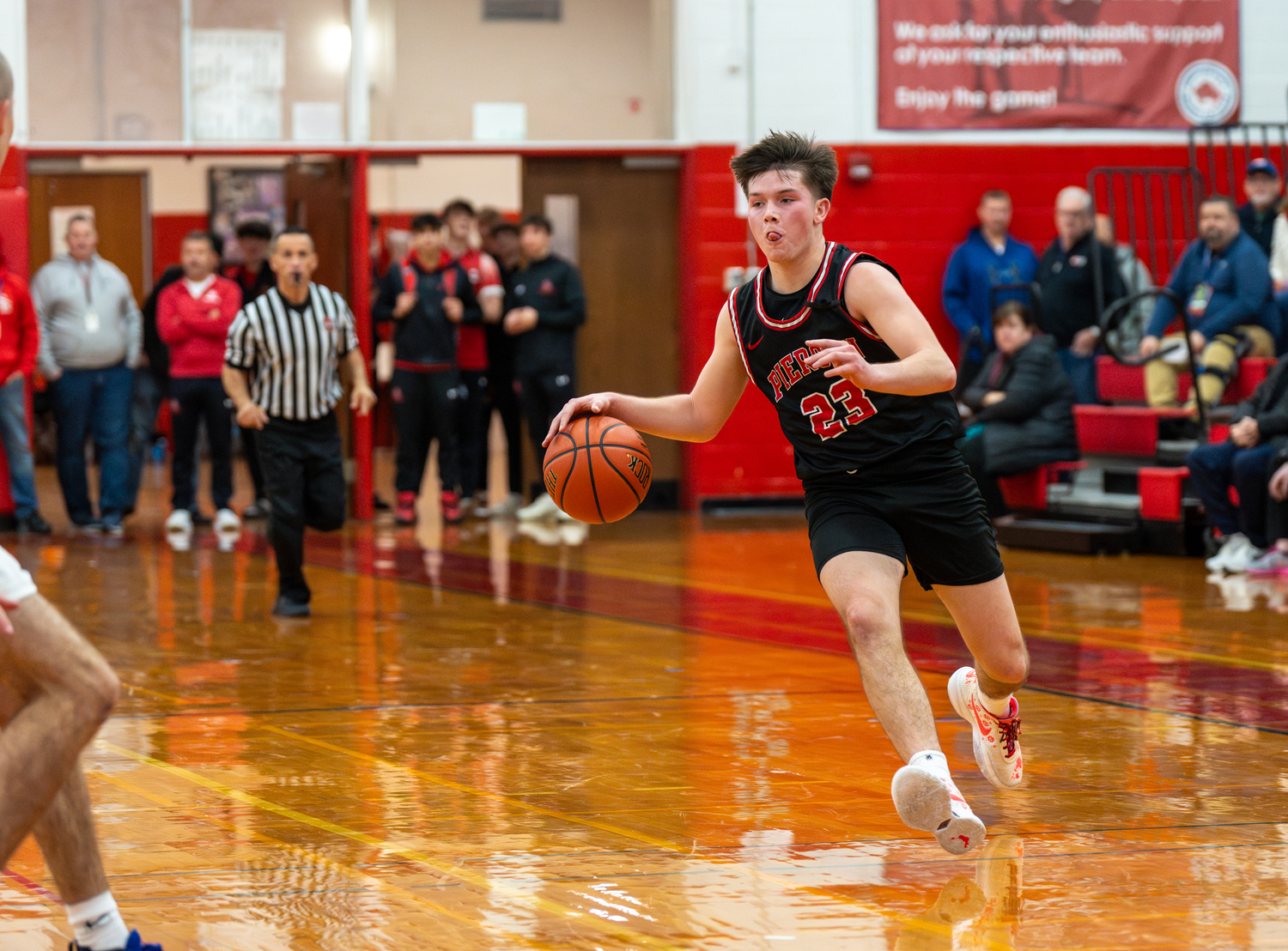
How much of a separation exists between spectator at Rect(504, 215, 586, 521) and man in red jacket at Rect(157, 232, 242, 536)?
1.95 m

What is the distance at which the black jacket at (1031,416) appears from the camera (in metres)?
10.4

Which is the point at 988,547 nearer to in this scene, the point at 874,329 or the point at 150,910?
the point at 874,329

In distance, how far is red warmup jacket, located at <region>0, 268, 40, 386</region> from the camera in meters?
10.3

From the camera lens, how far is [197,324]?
11.3 meters

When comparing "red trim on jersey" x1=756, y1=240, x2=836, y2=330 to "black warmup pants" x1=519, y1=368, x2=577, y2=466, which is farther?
"black warmup pants" x1=519, y1=368, x2=577, y2=466

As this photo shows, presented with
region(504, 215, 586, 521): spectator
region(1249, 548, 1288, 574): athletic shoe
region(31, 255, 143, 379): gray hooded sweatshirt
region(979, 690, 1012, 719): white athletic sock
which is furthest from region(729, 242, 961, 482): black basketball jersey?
region(31, 255, 143, 379): gray hooded sweatshirt

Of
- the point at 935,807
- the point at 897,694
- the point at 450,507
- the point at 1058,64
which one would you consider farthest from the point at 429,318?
the point at 935,807

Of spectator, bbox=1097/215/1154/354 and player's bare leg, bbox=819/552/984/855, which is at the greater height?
spectator, bbox=1097/215/1154/354

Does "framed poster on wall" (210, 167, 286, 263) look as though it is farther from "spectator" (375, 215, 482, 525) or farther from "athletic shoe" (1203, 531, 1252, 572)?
"athletic shoe" (1203, 531, 1252, 572)

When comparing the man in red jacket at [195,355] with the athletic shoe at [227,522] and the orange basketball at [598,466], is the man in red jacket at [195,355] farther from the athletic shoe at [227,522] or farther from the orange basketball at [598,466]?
the orange basketball at [598,466]

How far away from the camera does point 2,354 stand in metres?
10.3

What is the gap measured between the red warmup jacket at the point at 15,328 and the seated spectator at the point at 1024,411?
5.77m

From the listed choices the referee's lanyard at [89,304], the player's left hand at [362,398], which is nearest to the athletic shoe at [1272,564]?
the player's left hand at [362,398]

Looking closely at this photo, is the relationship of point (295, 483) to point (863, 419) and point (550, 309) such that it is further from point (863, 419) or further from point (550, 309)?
point (550, 309)
